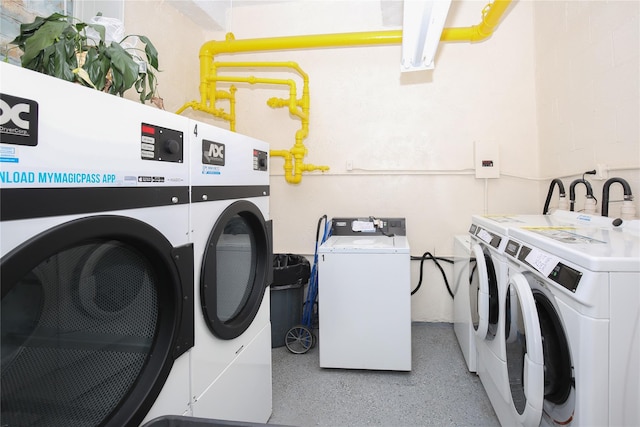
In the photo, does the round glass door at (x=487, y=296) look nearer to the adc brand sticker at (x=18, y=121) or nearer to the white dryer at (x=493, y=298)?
the white dryer at (x=493, y=298)

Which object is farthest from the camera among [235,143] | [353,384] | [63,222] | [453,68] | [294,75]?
[294,75]

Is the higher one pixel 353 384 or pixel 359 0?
pixel 359 0

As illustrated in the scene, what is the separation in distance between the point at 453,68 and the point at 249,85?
165cm

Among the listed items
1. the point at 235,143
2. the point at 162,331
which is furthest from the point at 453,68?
the point at 162,331

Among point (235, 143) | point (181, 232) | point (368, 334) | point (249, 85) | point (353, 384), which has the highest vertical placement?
point (249, 85)

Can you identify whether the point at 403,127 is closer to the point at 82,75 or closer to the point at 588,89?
the point at 588,89

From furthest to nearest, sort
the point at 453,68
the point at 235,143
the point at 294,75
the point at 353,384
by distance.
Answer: the point at 294,75, the point at 453,68, the point at 353,384, the point at 235,143

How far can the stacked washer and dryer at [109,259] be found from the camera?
0.51m

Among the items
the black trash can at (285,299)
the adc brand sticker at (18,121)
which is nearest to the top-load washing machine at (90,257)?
the adc brand sticker at (18,121)

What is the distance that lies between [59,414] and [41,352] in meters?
0.14

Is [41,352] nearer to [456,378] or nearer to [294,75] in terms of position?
[456,378]

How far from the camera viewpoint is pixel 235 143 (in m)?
1.18

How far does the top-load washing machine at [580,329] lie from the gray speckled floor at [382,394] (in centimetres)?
54

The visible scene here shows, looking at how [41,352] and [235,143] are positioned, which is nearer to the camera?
[41,352]
